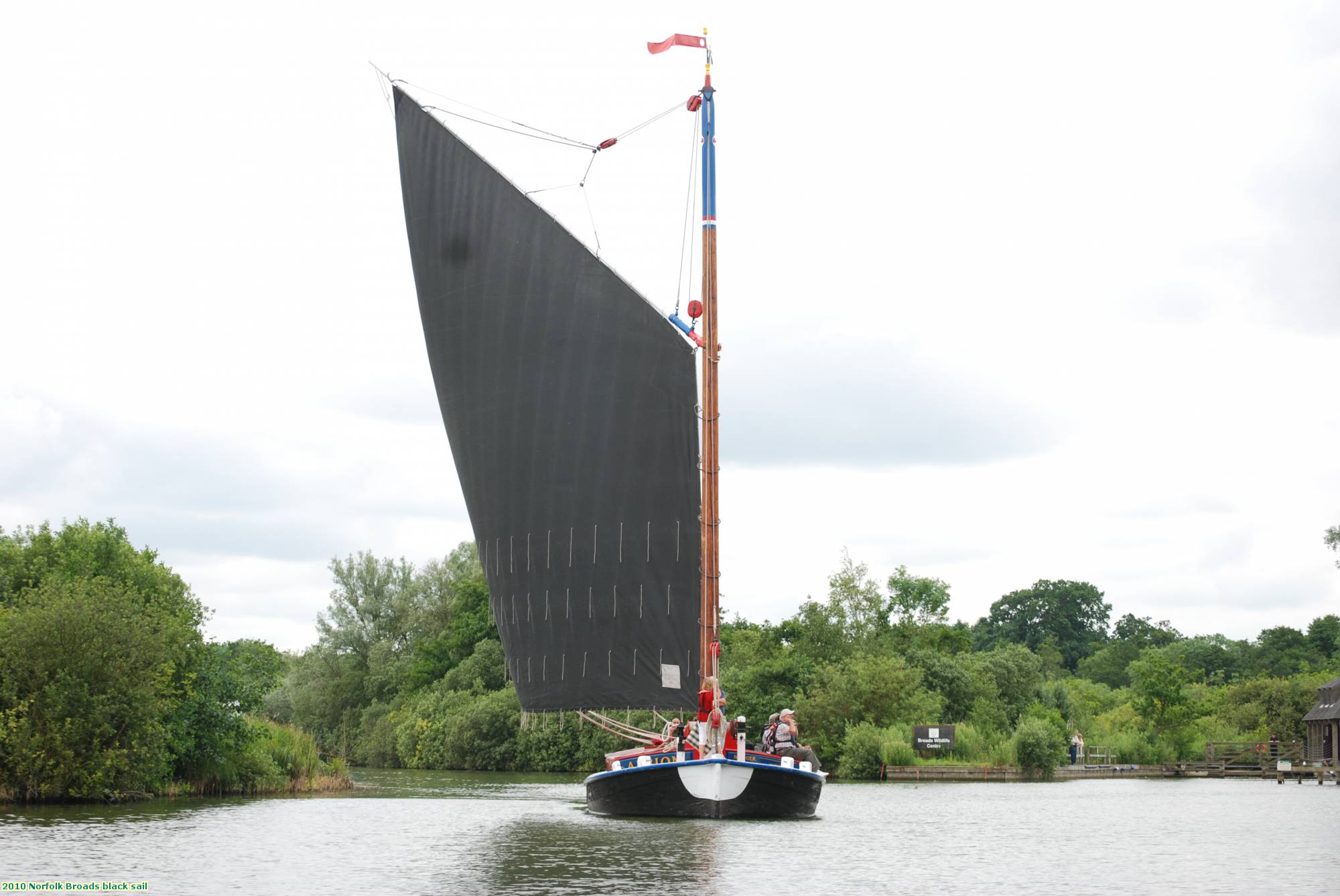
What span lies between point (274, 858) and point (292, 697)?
206 ft

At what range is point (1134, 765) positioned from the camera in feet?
201

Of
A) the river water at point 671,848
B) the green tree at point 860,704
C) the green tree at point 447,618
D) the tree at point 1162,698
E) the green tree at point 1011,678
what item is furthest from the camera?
the green tree at point 447,618

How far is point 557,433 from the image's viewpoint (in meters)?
29.7

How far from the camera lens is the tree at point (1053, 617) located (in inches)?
5595

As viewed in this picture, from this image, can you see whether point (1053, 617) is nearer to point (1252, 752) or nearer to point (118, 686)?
point (1252, 752)

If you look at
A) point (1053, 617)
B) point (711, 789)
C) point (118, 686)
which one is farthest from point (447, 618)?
point (1053, 617)

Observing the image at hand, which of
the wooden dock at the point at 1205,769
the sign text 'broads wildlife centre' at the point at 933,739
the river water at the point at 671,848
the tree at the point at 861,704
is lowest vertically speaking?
the river water at the point at 671,848

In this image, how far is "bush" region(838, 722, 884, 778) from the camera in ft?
183

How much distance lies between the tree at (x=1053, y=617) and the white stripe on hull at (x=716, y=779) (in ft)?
389

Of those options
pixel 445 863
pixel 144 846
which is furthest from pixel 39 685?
pixel 445 863

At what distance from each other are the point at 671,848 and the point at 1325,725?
164 ft

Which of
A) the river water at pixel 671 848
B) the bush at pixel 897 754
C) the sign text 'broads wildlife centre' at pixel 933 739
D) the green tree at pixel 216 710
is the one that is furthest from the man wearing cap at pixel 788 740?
the sign text 'broads wildlife centre' at pixel 933 739

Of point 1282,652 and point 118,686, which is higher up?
point 1282,652

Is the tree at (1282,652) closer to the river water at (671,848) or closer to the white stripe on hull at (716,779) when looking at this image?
the river water at (671,848)
